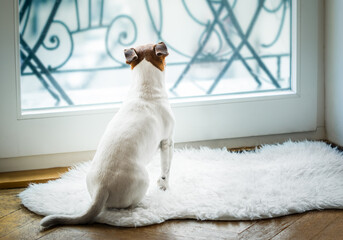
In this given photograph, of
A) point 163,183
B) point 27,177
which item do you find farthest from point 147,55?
point 27,177

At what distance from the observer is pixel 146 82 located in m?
1.71

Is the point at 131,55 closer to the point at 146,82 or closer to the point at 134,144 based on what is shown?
the point at 146,82

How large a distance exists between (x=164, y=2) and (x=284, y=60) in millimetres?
662

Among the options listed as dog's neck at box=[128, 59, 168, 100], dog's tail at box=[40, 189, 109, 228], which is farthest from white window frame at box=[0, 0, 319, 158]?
dog's tail at box=[40, 189, 109, 228]

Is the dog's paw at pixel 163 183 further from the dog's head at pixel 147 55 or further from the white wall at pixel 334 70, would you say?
the white wall at pixel 334 70

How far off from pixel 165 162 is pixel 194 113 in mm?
503

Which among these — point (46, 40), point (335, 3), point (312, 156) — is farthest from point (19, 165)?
point (335, 3)

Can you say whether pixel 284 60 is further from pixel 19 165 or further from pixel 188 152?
pixel 19 165

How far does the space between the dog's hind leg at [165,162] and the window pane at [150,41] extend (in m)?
0.51

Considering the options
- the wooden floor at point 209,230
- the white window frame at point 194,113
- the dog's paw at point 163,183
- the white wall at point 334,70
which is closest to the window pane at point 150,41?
the white window frame at point 194,113

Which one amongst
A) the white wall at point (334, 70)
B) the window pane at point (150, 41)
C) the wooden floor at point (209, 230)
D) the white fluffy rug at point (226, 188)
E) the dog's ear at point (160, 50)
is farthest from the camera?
the white wall at point (334, 70)

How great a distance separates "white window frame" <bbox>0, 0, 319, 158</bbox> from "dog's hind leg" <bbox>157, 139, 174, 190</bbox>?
17.1 inches

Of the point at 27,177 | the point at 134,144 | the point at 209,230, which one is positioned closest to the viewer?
the point at 209,230

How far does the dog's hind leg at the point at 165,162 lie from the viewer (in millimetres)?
1700
